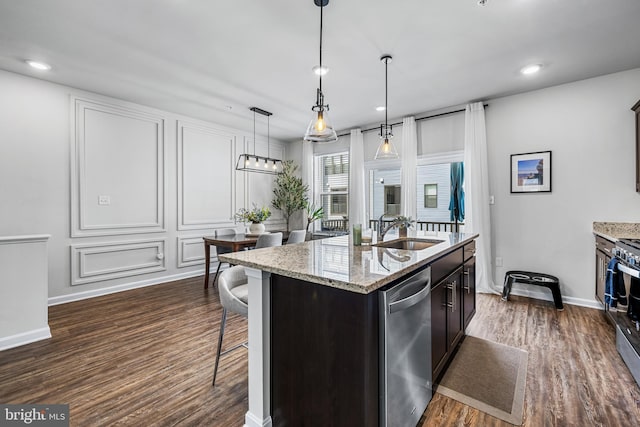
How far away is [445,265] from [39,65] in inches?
172

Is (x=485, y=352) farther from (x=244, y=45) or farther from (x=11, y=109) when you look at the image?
(x=11, y=109)

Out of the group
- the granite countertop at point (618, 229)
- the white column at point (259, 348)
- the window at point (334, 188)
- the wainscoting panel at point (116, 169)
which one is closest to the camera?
the white column at point (259, 348)

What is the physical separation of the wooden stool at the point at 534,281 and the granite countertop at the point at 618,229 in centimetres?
70

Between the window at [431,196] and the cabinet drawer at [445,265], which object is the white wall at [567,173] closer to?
the window at [431,196]

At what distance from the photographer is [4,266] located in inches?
95.0

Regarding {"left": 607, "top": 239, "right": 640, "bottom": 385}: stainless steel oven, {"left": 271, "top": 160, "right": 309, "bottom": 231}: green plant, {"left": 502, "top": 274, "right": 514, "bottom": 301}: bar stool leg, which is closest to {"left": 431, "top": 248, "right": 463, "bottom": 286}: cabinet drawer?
{"left": 607, "top": 239, "right": 640, "bottom": 385}: stainless steel oven

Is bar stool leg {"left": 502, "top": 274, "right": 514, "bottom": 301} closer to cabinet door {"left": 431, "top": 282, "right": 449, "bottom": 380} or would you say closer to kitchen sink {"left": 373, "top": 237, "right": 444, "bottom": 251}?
kitchen sink {"left": 373, "top": 237, "right": 444, "bottom": 251}

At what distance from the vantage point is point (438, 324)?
180cm

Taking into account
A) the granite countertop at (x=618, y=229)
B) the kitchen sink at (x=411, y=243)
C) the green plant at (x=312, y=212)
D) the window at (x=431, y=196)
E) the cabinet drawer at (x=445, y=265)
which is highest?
the window at (x=431, y=196)

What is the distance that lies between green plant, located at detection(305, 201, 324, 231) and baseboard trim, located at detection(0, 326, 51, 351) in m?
4.11

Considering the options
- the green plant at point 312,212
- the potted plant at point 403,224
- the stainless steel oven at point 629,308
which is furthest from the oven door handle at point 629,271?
the green plant at point 312,212

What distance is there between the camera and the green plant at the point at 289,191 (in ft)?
19.7

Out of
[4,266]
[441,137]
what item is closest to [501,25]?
[441,137]

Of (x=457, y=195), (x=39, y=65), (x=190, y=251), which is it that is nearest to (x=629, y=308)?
(x=457, y=195)
